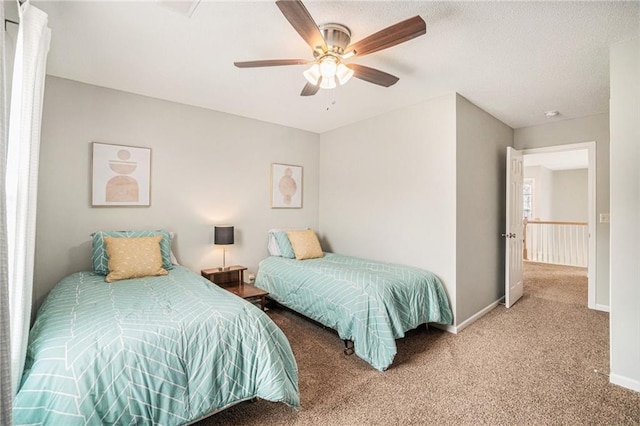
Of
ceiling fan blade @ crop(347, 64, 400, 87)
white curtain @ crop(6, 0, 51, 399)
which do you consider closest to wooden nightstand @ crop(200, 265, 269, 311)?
white curtain @ crop(6, 0, 51, 399)

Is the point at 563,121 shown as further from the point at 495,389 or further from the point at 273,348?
the point at 273,348

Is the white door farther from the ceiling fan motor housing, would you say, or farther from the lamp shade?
the lamp shade

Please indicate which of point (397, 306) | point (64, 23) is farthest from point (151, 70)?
point (397, 306)

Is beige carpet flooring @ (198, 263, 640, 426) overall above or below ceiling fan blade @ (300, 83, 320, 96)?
below

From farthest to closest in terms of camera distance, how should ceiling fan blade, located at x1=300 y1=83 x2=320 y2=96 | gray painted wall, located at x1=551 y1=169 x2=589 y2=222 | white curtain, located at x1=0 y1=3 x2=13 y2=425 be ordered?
1. gray painted wall, located at x1=551 y1=169 x2=589 y2=222
2. ceiling fan blade, located at x1=300 y1=83 x2=320 y2=96
3. white curtain, located at x1=0 y1=3 x2=13 y2=425

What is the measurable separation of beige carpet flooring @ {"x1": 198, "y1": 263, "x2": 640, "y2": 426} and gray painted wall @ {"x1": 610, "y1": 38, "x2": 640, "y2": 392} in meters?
0.27

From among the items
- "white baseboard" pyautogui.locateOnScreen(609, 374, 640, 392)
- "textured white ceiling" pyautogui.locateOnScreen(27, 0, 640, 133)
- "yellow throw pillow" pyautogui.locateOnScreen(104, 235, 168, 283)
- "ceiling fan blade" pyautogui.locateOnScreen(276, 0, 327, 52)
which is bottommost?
"white baseboard" pyautogui.locateOnScreen(609, 374, 640, 392)

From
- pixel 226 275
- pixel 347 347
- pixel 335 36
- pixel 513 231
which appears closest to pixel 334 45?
pixel 335 36

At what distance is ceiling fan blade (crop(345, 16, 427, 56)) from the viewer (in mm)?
1610

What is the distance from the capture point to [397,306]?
266 cm

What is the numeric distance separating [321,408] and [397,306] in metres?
1.08

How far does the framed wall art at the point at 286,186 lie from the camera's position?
4348 millimetres

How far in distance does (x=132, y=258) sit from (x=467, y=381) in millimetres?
2966

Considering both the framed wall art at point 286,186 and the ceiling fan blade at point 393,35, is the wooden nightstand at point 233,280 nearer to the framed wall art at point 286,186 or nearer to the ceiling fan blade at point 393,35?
the framed wall art at point 286,186
